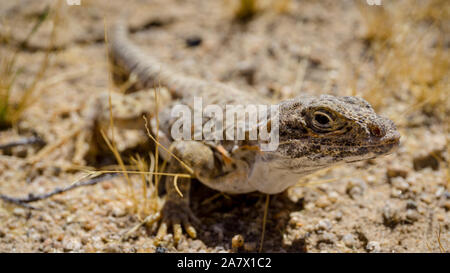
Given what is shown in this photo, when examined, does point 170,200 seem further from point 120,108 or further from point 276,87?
point 276,87

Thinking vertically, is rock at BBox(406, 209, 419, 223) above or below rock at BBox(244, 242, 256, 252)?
above

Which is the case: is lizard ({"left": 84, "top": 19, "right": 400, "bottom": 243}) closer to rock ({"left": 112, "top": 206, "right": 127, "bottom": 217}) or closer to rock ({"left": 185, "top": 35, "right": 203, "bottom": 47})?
rock ({"left": 112, "top": 206, "right": 127, "bottom": 217})

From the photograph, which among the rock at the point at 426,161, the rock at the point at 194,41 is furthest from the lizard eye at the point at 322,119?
the rock at the point at 194,41

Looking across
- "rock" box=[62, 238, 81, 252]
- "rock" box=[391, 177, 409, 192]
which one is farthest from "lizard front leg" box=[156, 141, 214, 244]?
"rock" box=[391, 177, 409, 192]

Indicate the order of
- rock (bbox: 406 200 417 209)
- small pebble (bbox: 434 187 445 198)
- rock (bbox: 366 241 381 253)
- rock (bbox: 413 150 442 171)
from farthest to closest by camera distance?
rock (bbox: 413 150 442 171) < small pebble (bbox: 434 187 445 198) < rock (bbox: 406 200 417 209) < rock (bbox: 366 241 381 253)

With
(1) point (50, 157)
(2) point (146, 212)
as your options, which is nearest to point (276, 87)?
(2) point (146, 212)

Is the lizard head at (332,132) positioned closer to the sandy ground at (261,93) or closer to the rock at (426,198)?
the sandy ground at (261,93)
